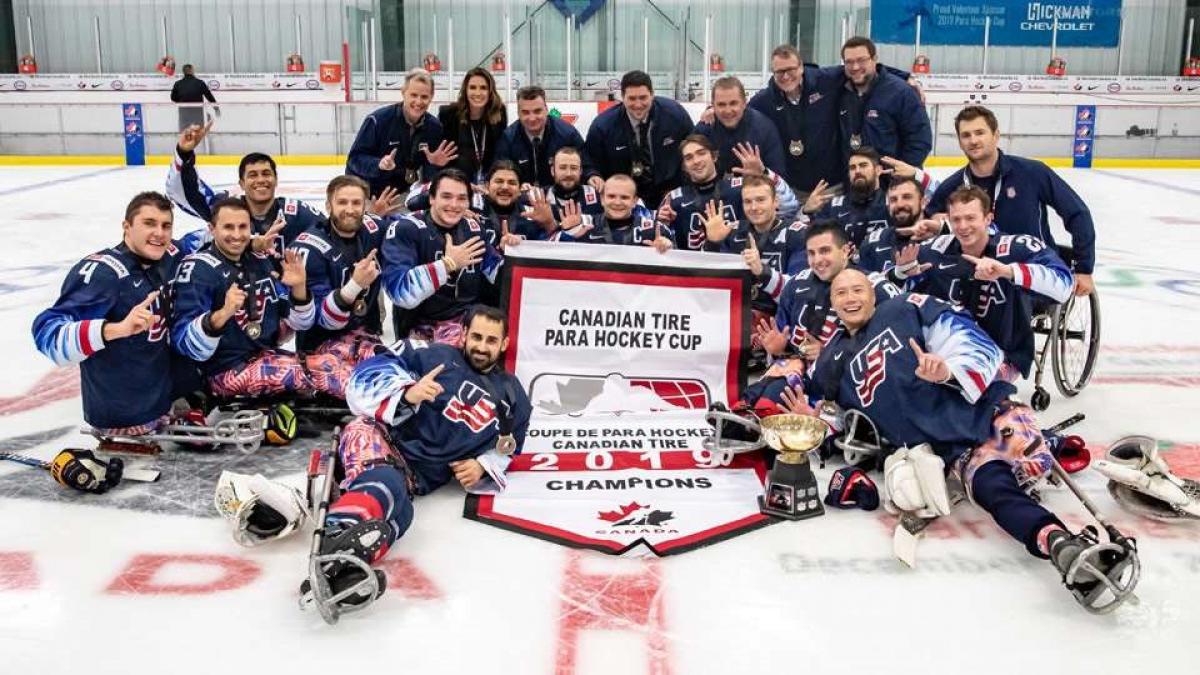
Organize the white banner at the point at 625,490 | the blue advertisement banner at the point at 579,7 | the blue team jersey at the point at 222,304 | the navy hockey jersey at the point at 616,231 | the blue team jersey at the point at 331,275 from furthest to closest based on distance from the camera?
the blue advertisement banner at the point at 579,7
the navy hockey jersey at the point at 616,231
the blue team jersey at the point at 331,275
the blue team jersey at the point at 222,304
the white banner at the point at 625,490

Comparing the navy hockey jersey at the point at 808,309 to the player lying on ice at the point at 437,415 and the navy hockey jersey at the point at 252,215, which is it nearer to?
the player lying on ice at the point at 437,415

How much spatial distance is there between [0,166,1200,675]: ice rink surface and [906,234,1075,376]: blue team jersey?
2.41 ft

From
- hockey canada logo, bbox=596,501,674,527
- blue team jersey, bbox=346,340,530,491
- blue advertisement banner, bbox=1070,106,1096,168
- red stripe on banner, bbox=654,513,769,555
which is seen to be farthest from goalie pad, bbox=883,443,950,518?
blue advertisement banner, bbox=1070,106,1096,168

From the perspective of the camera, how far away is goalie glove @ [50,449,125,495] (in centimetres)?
343

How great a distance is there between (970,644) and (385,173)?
4270mm

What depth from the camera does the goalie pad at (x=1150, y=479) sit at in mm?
3104

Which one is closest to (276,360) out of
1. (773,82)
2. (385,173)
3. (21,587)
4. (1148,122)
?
(21,587)

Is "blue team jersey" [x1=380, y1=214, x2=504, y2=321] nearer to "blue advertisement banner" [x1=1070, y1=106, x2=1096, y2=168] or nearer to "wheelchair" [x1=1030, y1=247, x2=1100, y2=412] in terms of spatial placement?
"wheelchair" [x1=1030, y1=247, x2=1100, y2=412]

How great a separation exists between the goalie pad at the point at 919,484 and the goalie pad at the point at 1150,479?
0.50 metres

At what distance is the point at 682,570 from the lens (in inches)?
Result: 115

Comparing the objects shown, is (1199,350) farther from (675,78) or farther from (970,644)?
(675,78)

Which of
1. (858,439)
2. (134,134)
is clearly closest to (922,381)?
(858,439)

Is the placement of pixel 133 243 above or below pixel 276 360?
above

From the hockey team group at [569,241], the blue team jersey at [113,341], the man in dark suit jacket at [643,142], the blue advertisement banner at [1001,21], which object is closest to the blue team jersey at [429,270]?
the hockey team group at [569,241]
